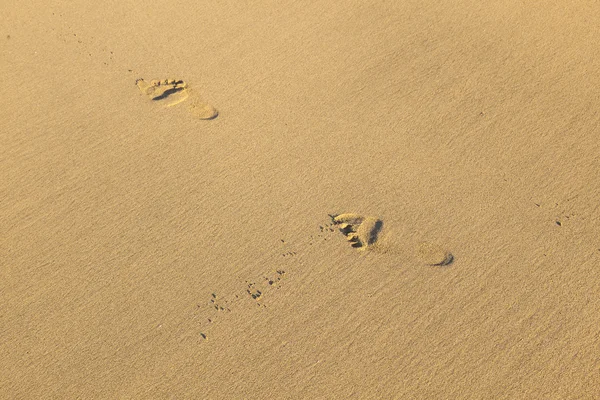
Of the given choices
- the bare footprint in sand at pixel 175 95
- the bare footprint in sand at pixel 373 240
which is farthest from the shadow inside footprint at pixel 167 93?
the bare footprint in sand at pixel 373 240

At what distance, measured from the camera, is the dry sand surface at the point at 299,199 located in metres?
2.55

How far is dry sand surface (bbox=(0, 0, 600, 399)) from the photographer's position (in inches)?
101

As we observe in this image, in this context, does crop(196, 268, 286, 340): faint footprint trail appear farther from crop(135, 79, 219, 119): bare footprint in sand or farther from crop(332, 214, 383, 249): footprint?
crop(135, 79, 219, 119): bare footprint in sand

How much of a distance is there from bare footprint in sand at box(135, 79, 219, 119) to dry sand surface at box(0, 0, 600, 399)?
1cm

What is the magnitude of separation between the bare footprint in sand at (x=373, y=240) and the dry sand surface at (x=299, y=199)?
11 mm

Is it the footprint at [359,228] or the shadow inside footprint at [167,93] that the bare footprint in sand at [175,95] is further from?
the footprint at [359,228]

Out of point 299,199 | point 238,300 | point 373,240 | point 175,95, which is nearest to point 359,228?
point 373,240

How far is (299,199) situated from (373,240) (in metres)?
0.44

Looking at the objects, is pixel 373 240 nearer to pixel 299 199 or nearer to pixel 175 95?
pixel 299 199

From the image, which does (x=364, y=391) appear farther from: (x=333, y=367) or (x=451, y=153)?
(x=451, y=153)

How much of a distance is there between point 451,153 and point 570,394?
4.52 ft

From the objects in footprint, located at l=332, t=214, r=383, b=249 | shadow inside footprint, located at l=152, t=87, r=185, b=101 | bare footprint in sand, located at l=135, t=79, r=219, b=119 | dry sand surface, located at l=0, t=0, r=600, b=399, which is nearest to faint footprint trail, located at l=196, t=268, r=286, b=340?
dry sand surface, located at l=0, t=0, r=600, b=399

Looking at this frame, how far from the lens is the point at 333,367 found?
2535mm

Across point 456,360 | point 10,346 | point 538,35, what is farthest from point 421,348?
point 538,35
